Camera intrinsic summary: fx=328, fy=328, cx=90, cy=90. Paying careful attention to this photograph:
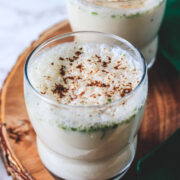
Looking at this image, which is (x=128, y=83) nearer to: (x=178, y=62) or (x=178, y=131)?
(x=178, y=131)

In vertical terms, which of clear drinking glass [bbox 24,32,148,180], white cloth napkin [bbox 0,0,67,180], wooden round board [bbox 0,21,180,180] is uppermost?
clear drinking glass [bbox 24,32,148,180]

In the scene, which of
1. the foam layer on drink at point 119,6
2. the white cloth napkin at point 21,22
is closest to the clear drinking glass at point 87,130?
the foam layer on drink at point 119,6

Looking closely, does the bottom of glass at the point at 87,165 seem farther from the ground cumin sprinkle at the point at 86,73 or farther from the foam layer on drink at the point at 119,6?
the foam layer on drink at the point at 119,6

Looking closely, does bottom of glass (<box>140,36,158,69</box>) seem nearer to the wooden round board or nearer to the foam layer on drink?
the wooden round board

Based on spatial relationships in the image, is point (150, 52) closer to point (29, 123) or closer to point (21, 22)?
point (29, 123)

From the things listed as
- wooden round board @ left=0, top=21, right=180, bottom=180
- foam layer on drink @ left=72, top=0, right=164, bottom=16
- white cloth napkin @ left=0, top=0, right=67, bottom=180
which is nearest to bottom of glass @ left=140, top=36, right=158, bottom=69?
wooden round board @ left=0, top=21, right=180, bottom=180

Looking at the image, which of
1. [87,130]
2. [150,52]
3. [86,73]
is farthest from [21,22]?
[87,130]

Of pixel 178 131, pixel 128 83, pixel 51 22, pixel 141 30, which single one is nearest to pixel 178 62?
pixel 141 30
